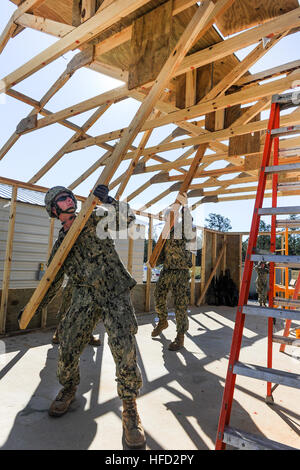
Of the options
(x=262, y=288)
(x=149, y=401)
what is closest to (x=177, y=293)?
(x=149, y=401)

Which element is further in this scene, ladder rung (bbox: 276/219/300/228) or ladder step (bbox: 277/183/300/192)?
ladder step (bbox: 277/183/300/192)

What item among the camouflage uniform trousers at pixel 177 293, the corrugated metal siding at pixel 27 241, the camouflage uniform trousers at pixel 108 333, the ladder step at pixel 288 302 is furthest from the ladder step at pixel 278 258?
the corrugated metal siding at pixel 27 241

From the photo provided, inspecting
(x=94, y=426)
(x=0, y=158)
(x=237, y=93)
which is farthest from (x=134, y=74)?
(x=0, y=158)

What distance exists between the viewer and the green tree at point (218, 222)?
44.2 metres

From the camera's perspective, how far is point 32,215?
17.1 ft

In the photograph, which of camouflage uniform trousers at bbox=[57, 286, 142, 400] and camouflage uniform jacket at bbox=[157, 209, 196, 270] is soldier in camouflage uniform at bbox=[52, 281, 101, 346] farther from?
camouflage uniform trousers at bbox=[57, 286, 142, 400]

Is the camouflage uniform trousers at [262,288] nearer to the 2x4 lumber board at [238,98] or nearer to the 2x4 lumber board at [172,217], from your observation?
the 2x4 lumber board at [172,217]

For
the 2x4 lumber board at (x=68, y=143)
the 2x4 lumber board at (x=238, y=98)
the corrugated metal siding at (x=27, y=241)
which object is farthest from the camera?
the 2x4 lumber board at (x=68, y=143)

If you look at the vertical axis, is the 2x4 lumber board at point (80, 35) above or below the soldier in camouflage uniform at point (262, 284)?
above

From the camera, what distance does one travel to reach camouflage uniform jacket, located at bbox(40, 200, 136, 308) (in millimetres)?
2033

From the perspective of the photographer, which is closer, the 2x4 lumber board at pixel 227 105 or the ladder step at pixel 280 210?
the ladder step at pixel 280 210

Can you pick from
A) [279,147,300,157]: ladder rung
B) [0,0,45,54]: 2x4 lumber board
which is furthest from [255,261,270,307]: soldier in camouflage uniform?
[0,0,45,54]: 2x4 lumber board

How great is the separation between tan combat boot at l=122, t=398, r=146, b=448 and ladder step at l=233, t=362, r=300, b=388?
70cm

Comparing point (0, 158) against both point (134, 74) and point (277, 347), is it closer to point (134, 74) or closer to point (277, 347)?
point (134, 74)
